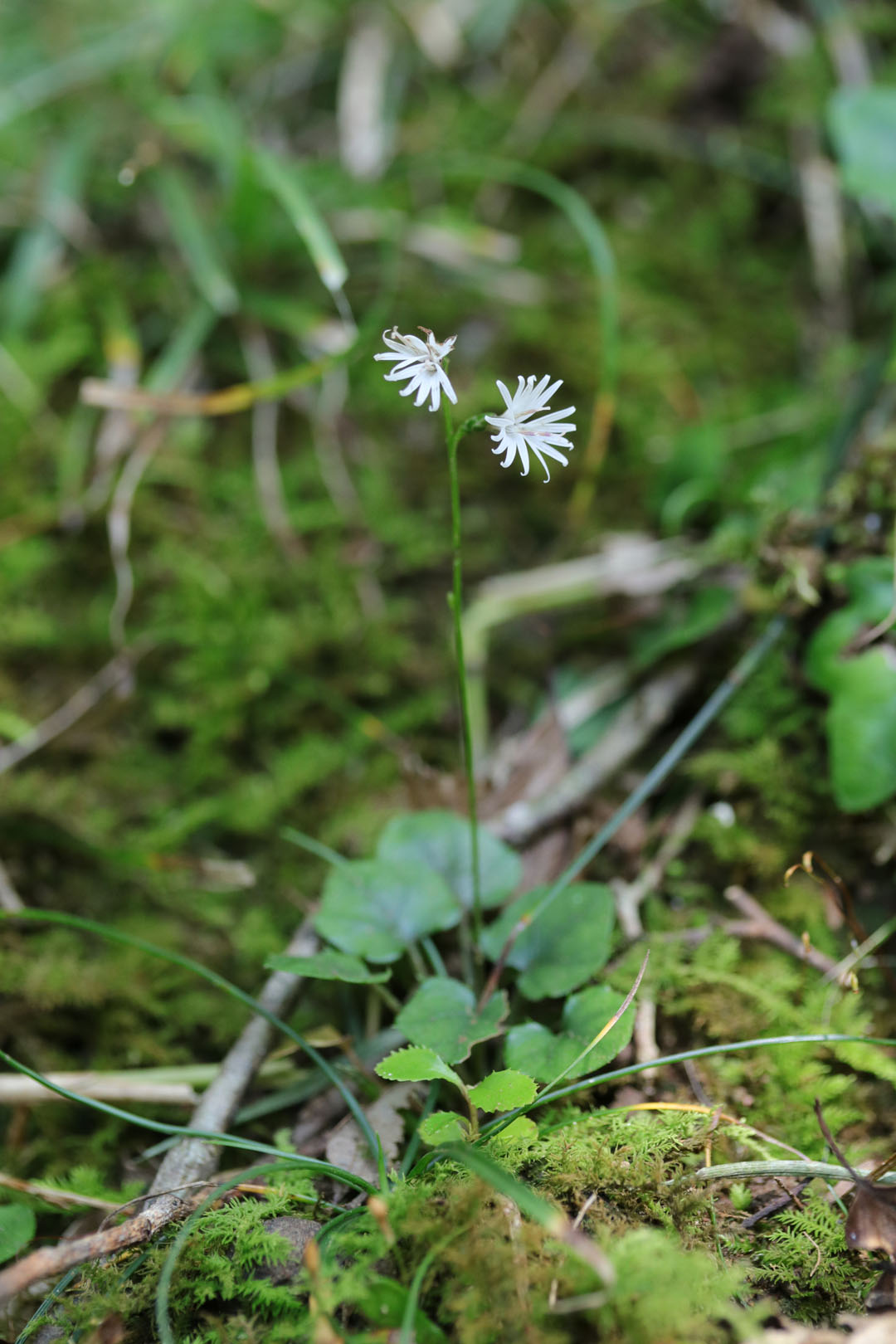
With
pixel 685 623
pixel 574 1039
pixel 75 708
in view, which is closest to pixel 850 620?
pixel 685 623

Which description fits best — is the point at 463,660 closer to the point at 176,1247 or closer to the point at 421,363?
the point at 421,363

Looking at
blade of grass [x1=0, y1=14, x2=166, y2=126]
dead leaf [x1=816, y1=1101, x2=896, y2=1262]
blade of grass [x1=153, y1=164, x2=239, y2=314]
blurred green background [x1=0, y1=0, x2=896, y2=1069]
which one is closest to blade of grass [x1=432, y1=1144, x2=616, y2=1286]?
dead leaf [x1=816, y1=1101, x2=896, y2=1262]

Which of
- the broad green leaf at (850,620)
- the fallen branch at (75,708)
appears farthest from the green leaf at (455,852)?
the fallen branch at (75,708)

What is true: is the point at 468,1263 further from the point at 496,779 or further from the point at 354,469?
the point at 354,469

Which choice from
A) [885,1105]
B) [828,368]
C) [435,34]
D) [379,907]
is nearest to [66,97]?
[435,34]

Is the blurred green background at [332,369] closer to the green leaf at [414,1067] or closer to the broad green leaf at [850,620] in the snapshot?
the broad green leaf at [850,620]

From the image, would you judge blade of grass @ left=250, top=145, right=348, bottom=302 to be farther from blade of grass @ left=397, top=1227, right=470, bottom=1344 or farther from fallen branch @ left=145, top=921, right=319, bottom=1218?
blade of grass @ left=397, top=1227, right=470, bottom=1344
